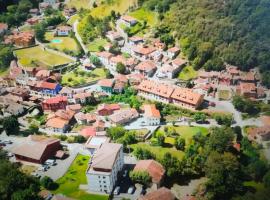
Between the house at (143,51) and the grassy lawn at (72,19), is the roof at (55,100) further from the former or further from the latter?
the grassy lawn at (72,19)

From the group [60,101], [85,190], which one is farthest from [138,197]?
[60,101]

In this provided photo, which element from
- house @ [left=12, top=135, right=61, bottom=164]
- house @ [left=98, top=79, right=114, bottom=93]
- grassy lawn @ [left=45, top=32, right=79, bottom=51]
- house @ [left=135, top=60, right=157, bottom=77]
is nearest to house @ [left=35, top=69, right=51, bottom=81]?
house @ [left=98, top=79, right=114, bottom=93]

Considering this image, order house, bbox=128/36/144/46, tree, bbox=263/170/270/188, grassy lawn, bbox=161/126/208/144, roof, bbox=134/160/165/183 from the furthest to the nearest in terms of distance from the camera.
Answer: house, bbox=128/36/144/46 → grassy lawn, bbox=161/126/208/144 → roof, bbox=134/160/165/183 → tree, bbox=263/170/270/188

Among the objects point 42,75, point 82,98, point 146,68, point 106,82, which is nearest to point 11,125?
point 82,98

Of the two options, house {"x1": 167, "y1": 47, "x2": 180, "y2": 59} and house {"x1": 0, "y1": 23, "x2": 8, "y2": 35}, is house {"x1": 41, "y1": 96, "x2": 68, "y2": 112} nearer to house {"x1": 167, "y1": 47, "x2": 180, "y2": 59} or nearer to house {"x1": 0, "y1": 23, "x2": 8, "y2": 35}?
house {"x1": 167, "y1": 47, "x2": 180, "y2": 59}

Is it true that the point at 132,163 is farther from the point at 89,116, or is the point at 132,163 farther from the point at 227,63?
the point at 227,63
